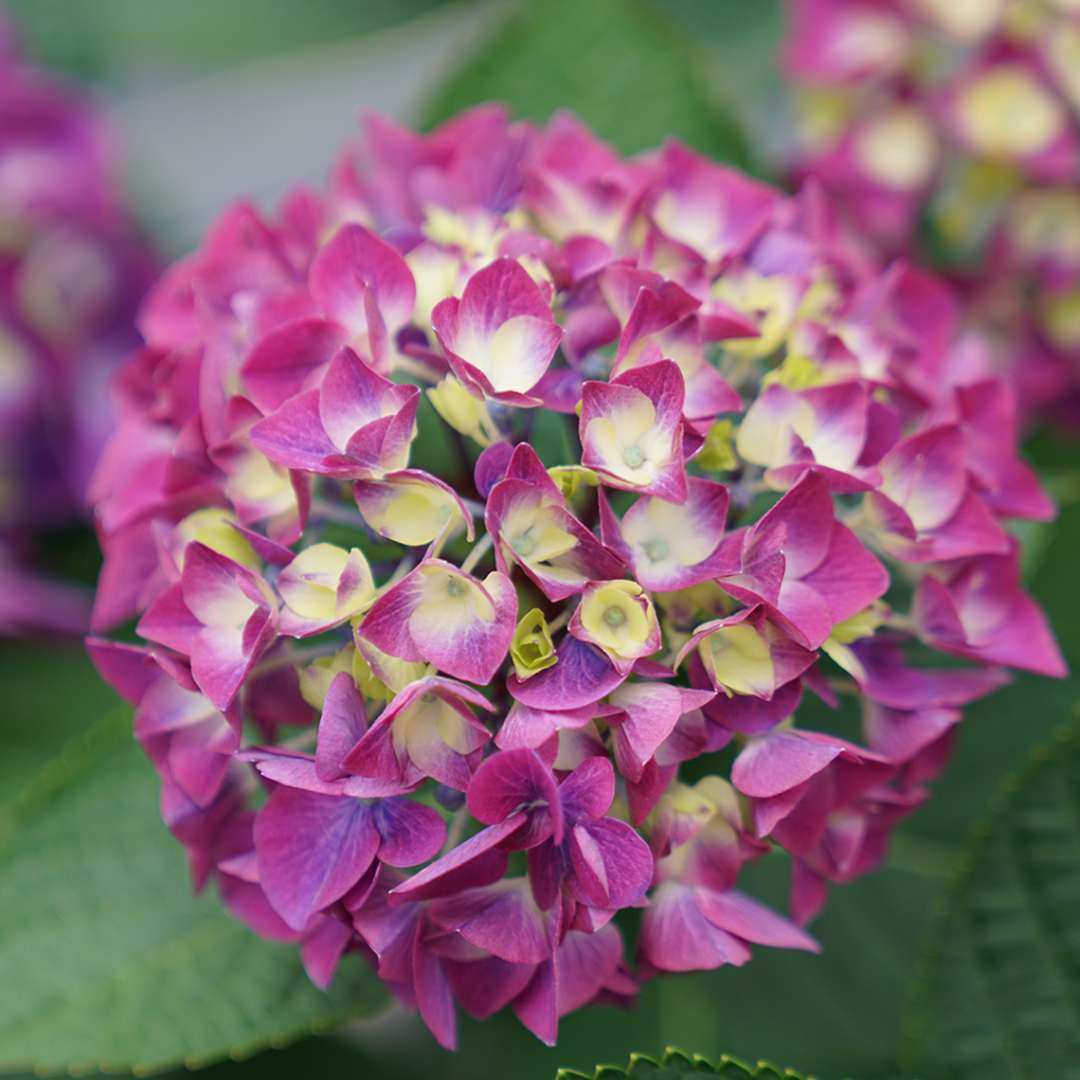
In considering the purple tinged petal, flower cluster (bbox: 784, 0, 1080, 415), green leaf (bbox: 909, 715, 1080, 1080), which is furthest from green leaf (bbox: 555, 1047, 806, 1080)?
flower cluster (bbox: 784, 0, 1080, 415)

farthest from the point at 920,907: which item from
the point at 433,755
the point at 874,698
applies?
the point at 433,755

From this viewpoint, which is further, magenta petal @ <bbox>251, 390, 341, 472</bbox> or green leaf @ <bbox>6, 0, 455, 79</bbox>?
green leaf @ <bbox>6, 0, 455, 79</bbox>

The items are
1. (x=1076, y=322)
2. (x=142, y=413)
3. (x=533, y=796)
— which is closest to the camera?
(x=533, y=796)

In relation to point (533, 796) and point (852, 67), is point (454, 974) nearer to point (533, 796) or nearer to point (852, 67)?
point (533, 796)

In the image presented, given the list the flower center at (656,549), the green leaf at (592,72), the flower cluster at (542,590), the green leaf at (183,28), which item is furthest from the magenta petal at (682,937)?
the green leaf at (183,28)

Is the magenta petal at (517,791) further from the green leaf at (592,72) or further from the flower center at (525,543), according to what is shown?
the green leaf at (592,72)

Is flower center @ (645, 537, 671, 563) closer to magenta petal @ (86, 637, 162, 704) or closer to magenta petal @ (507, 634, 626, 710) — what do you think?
magenta petal @ (507, 634, 626, 710)
